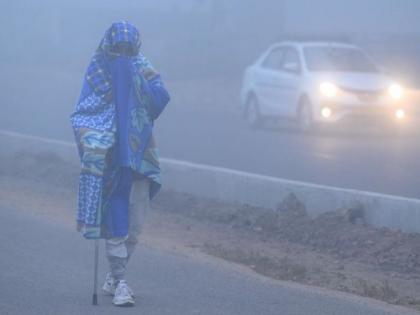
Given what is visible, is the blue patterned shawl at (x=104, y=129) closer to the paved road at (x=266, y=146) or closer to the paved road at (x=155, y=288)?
the paved road at (x=155, y=288)

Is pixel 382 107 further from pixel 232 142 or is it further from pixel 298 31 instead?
pixel 298 31

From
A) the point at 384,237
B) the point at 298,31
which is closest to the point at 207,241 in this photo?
the point at 384,237

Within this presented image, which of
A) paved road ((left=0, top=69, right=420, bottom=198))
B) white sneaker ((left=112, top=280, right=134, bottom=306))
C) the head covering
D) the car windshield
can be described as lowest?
paved road ((left=0, top=69, right=420, bottom=198))

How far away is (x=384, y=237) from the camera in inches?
378

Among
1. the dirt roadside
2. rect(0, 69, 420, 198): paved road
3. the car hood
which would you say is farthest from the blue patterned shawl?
the car hood

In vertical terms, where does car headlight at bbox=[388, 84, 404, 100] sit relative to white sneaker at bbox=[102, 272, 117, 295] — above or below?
above

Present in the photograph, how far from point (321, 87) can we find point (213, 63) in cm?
1486

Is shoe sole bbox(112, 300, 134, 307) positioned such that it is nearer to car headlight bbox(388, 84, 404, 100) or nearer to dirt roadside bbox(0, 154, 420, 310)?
dirt roadside bbox(0, 154, 420, 310)

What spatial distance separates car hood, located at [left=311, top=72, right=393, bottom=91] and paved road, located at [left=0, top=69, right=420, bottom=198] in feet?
2.98

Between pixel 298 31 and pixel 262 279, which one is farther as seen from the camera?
pixel 298 31

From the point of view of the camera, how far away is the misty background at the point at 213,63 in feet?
54.6

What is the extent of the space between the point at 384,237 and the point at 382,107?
10.9 metres

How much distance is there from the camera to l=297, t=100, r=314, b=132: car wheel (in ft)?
67.0

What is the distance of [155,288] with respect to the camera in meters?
7.96
